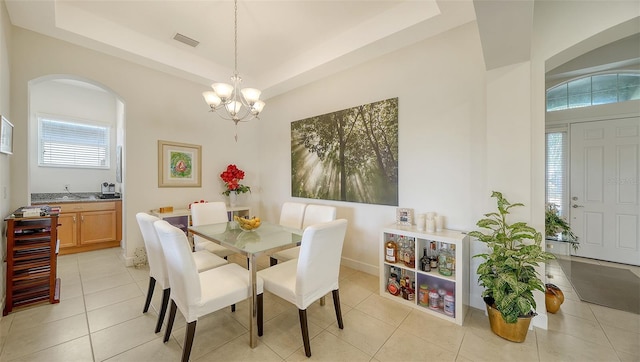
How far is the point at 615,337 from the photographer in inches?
73.1

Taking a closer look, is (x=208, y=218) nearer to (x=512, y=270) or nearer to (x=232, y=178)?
(x=232, y=178)

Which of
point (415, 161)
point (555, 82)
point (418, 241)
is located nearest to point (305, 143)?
point (415, 161)

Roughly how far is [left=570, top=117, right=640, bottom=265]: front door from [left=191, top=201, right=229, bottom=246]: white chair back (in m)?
5.41

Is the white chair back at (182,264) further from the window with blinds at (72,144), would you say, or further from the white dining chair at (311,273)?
the window with blinds at (72,144)

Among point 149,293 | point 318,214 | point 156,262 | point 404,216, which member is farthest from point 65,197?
point 404,216

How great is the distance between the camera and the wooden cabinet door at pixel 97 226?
3.84 m

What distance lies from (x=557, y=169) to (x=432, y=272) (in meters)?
3.48

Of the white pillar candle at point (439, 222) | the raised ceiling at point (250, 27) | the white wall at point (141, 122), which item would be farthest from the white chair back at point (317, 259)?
the white wall at point (141, 122)

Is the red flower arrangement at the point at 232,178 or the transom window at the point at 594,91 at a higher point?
the transom window at the point at 594,91

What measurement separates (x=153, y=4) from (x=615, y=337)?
5166mm

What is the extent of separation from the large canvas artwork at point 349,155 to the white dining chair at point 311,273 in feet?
4.32

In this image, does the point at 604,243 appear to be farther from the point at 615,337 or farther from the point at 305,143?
the point at 305,143

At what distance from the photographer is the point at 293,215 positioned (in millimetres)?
3061

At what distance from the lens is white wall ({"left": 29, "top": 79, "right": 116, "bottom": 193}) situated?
162 inches
